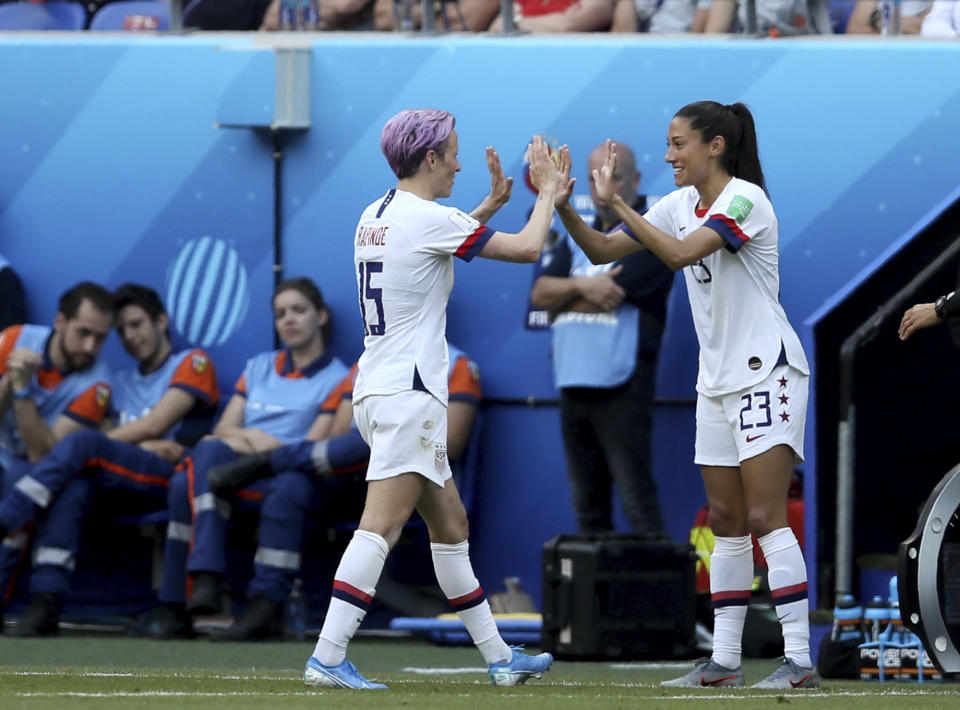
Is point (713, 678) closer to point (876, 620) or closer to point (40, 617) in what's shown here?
point (876, 620)

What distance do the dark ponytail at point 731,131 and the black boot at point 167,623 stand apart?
13.1 feet

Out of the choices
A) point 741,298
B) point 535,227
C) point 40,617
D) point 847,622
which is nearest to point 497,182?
point 535,227

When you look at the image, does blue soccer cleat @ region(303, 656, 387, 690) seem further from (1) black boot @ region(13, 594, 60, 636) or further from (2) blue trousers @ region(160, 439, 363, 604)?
(1) black boot @ region(13, 594, 60, 636)

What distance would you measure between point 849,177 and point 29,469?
4.27 m

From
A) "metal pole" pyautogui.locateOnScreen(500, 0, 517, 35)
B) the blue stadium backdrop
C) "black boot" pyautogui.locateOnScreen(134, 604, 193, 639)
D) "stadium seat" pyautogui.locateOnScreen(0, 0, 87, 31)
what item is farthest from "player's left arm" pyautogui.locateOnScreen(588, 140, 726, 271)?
"stadium seat" pyautogui.locateOnScreen(0, 0, 87, 31)

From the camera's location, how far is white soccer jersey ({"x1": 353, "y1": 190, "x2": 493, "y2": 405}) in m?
5.71

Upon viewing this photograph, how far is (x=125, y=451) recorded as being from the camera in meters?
9.10

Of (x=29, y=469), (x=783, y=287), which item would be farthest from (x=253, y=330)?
(x=783, y=287)

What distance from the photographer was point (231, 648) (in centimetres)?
832

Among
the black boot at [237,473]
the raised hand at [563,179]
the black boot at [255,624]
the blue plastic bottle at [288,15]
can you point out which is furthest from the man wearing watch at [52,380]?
the raised hand at [563,179]

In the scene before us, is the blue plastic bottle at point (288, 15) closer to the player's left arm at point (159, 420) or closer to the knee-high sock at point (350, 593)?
the player's left arm at point (159, 420)

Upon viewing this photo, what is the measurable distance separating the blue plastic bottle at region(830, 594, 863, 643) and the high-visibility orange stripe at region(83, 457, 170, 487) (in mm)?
3600

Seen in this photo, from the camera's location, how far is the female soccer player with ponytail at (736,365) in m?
5.97

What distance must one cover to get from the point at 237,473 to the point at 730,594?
3272 mm
